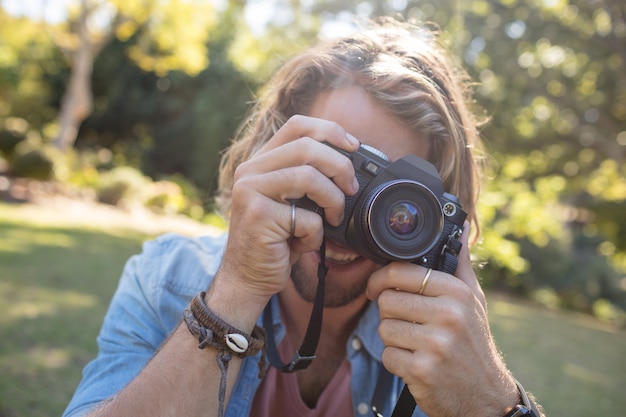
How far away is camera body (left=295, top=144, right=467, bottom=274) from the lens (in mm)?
1375

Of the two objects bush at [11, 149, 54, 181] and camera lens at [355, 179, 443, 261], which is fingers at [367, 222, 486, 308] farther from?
bush at [11, 149, 54, 181]

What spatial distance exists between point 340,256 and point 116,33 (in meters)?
13.3

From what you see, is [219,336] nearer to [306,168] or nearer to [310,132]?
[306,168]

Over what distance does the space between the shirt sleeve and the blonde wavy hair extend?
26 cm

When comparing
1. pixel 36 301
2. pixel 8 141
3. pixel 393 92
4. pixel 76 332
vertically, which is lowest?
pixel 8 141

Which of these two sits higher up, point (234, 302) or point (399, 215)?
point (399, 215)

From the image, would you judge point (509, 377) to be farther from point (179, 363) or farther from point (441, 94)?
point (441, 94)

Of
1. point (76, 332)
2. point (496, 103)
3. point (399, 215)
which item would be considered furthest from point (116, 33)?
point (399, 215)

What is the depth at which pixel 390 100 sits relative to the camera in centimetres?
170

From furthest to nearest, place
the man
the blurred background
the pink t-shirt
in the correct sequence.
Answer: the blurred background
the pink t-shirt
the man

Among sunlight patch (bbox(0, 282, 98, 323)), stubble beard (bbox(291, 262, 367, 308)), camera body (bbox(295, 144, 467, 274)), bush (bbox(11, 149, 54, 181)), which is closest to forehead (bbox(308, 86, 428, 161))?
camera body (bbox(295, 144, 467, 274))

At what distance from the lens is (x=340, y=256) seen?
168 cm

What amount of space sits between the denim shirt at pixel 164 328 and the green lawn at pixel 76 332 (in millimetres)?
1536

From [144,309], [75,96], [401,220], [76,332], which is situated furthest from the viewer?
[75,96]
